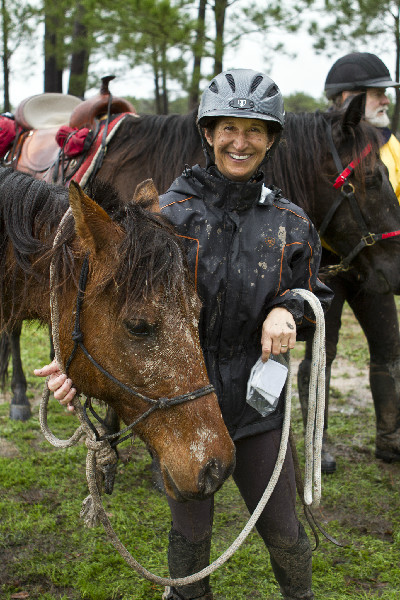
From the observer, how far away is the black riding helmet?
2002mm

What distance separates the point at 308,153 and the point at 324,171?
0.15m

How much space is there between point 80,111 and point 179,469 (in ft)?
10.4

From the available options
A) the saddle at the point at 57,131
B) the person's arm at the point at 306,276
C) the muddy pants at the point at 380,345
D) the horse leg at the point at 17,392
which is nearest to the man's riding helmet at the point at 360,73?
the muddy pants at the point at 380,345

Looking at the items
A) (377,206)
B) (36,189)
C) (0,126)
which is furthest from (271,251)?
(0,126)

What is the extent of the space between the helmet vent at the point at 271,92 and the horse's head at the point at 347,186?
4.51 ft

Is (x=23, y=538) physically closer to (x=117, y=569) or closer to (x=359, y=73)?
(x=117, y=569)

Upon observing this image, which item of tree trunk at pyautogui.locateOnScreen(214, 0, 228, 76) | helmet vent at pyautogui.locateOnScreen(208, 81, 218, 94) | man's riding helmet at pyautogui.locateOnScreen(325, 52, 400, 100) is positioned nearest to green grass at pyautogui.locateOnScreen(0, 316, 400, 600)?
helmet vent at pyautogui.locateOnScreen(208, 81, 218, 94)

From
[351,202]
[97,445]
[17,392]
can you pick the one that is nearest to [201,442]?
[97,445]

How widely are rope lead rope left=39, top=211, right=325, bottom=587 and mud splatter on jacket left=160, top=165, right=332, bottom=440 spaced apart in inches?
3.8

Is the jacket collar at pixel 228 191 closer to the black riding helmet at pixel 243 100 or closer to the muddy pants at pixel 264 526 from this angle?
the black riding helmet at pixel 243 100

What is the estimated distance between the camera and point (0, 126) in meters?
4.68

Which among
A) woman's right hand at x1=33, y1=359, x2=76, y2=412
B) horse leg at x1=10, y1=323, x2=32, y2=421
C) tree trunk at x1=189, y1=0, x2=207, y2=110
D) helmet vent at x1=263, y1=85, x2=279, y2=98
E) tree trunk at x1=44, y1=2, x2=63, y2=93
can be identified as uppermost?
tree trunk at x1=44, y1=2, x2=63, y2=93

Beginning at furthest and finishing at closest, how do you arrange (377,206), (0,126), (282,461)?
(0,126) < (377,206) < (282,461)

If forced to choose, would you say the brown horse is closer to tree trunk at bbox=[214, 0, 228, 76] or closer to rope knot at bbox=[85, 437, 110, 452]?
rope knot at bbox=[85, 437, 110, 452]
